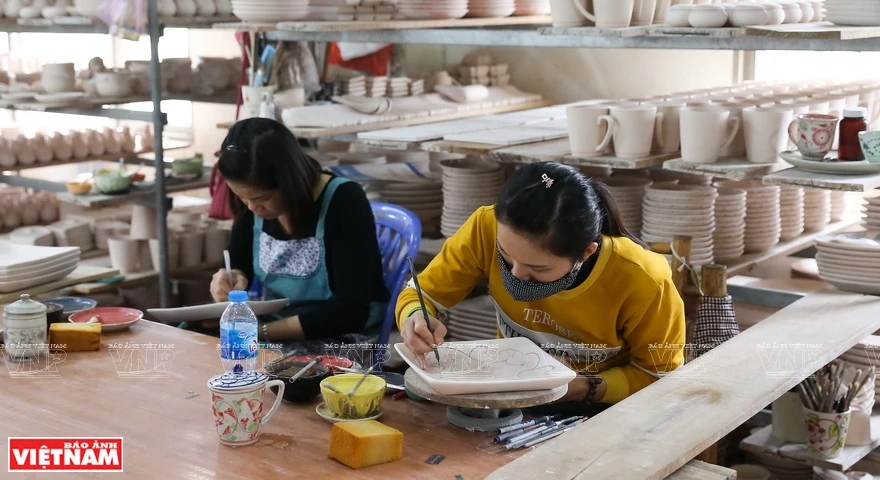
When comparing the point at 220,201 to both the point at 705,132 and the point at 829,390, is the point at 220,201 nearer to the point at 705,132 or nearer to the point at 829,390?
the point at 705,132

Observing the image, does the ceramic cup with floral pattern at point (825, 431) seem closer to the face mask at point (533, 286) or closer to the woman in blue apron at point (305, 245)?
the face mask at point (533, 286)

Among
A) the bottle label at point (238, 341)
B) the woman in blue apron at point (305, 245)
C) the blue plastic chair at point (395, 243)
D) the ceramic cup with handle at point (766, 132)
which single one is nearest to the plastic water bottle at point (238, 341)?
the bottle label at point (238, 341)

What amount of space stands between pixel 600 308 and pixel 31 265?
1734 mm

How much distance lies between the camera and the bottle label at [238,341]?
2.40m

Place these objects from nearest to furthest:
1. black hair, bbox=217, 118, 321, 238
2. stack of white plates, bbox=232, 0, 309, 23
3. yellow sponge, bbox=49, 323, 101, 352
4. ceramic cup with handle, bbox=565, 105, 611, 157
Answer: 1. yellow sponge, bbox=49, 323, 101, 352
2. black hair, bbox=217, 118, 321, 238
3. ceramic cup with handle, bbox=565, 105, 611, 157
4. stack of white plates, bbox=232, 0, 309, 23

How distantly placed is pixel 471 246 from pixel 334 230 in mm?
599

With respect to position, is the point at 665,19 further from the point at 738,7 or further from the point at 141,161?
the point at 141,161

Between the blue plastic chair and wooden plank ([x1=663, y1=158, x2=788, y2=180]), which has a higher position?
wooden plank ([x1=663, y1=158, x2=788, y2=180])

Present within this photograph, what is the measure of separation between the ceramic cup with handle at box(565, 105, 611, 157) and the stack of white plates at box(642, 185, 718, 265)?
11.2 inches

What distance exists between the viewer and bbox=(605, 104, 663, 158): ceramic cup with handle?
10.2ft

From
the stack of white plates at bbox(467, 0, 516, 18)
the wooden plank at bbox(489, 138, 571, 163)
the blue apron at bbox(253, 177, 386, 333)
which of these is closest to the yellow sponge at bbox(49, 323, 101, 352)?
the blue apron at bbox(253, 177, 386, 333)

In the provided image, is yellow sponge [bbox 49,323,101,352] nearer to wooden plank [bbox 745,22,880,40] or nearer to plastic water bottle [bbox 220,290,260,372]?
plastic water bottle [bbox 220,290,260,372]

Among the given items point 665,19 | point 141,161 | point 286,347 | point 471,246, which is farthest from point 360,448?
point 141,161

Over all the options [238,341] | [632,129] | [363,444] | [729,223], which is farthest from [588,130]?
[363,444]
